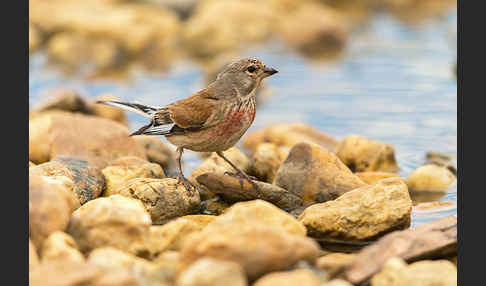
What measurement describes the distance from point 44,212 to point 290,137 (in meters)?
4.74

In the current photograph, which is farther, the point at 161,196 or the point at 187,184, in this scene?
the point at 187,184

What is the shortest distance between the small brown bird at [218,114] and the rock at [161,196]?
0.44 feet

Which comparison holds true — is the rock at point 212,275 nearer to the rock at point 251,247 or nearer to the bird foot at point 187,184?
the rock at point 251,247

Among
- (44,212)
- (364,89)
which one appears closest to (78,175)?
(44,212)

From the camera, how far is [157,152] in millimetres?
9242

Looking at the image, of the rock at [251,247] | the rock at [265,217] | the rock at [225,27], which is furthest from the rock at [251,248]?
the rock at [225,27]

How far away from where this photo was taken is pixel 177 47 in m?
15.8

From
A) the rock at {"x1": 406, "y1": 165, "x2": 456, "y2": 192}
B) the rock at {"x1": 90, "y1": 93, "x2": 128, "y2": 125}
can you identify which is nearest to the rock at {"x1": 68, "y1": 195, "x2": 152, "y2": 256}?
the rock at {"x1": 406, "y1": 165, "x2": 456, "y2": 192}

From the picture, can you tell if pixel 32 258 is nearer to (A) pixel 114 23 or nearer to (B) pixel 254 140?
(B) pixel 254 140

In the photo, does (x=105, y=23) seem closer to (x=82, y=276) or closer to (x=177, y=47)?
(x=177, y=47)

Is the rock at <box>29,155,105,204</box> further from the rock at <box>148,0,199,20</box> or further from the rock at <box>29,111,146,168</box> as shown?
the rock at <box>148,0,199,20</box>

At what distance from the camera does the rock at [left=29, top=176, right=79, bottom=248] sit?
5.37m

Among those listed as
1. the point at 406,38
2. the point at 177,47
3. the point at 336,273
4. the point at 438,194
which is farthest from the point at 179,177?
the point at 406,38

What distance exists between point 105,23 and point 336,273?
38.0 feet
